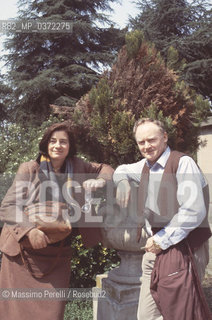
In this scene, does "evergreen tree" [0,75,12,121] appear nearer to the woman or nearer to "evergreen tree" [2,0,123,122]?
"evergreen tree" [2,0,123,122]

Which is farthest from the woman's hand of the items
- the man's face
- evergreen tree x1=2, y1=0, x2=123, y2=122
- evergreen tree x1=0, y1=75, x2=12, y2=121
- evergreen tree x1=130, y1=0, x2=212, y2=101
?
evergreen tree x1=130, y1=0, x2=212, y2=101

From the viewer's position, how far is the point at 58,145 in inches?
89.1

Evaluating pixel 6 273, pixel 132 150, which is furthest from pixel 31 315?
pixel 132 150

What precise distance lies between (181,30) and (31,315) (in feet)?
62.5

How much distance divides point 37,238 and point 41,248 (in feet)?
0.44

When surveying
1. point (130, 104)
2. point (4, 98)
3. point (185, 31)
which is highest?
point (185, 31)

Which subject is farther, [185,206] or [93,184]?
[93,184]

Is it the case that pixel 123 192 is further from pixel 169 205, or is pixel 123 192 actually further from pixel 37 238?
pixel 37 238

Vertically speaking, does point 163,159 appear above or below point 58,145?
below

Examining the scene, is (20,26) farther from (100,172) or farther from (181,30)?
(100,172)

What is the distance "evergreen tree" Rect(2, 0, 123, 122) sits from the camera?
14180 millimetres

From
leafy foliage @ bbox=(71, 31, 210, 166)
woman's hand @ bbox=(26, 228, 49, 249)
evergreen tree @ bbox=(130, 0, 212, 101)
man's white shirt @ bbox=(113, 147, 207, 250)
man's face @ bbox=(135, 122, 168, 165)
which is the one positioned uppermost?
evergreen tree @ bbox=(130, 0, 212, 101)

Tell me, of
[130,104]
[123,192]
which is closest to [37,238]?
[123,192]

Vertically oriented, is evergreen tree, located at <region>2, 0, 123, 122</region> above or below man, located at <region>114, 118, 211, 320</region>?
above
